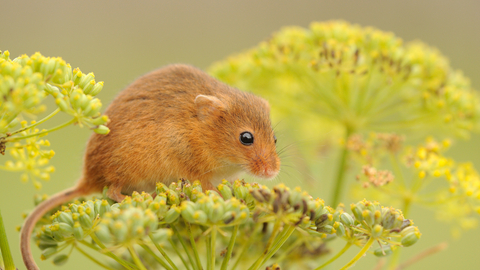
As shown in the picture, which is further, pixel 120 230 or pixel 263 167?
pixel 263 167

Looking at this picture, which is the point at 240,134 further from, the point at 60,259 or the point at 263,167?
the point at 60,259

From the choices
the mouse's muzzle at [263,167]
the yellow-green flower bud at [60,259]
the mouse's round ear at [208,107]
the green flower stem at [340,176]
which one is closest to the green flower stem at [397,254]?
the green flower stem at [340,176]

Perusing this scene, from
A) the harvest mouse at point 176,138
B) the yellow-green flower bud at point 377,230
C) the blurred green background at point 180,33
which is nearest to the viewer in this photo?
the yellow-green flower bud at point 377,230

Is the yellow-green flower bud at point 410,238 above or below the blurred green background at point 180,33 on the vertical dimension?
below

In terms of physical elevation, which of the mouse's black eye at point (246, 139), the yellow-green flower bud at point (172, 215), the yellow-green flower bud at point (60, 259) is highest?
the mouse's black eye at point (246, 139)

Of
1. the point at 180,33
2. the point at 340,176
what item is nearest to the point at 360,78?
the point at 340,176

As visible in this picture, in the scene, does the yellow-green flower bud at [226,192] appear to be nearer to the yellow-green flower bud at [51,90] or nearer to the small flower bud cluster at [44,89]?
the small flower bud cluster at [44,89]

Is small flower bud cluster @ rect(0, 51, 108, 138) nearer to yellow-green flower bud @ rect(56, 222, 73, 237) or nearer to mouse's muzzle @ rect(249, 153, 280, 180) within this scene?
yellow-green flower bud @ rect(56, 222, 73, 237)

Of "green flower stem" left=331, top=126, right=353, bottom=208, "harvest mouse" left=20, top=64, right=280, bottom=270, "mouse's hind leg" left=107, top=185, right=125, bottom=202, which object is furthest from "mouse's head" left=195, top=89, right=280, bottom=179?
"mouse's hind leg" left=107, top=185, right=125, bottom=202
